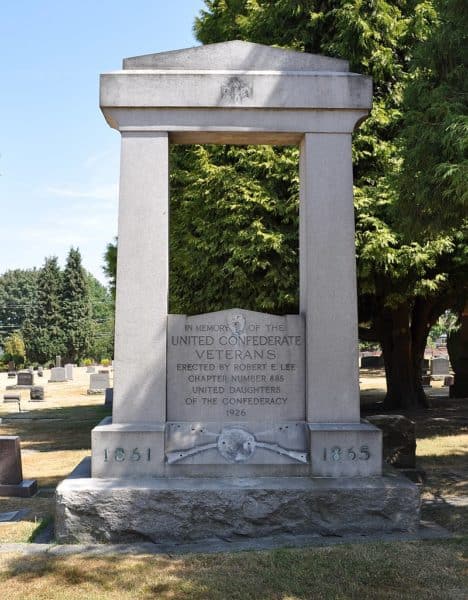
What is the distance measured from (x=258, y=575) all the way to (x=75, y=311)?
57.8 metres

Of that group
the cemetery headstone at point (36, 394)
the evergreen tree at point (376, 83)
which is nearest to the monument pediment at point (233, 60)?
the evergreen tree at point (376, 83)

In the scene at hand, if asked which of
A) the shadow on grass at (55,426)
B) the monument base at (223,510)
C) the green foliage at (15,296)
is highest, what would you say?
the green foliage at (15,296)

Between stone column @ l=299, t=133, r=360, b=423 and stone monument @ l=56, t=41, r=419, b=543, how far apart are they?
0.01 metres

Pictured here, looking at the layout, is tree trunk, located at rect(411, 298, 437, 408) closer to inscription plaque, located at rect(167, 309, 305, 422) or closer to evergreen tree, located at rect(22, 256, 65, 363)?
inscription plaque, located at rect(167, 309, 305, 422)

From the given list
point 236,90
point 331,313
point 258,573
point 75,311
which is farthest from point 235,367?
point 75,311

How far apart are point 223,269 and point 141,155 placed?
604 cm

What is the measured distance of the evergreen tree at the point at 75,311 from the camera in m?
59.8

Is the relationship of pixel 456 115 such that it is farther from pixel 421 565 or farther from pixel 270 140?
pixel 421 565

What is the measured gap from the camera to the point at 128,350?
6227 millimetres

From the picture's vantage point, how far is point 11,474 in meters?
8.16

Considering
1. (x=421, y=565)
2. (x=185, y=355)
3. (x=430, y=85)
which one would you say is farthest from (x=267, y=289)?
(x=421, y=565)

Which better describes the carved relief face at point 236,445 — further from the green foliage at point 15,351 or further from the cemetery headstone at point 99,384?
the green foliage at point 15,351

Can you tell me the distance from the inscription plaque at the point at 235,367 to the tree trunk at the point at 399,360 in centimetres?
1011

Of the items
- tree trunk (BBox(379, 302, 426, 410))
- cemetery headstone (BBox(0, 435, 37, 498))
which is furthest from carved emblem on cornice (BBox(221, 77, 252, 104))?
tree trunk (BBox(379, 302, 426, 410))
